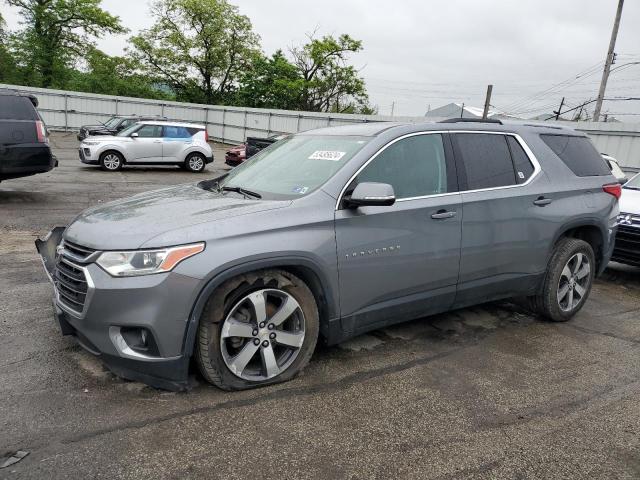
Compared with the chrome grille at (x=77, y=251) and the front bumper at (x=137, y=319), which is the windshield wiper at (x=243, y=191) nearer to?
the front bumper at (x=137, y=319)

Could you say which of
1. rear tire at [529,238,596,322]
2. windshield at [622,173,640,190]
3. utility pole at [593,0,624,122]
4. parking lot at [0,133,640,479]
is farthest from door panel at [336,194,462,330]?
utility pole at [593,0,624,122]

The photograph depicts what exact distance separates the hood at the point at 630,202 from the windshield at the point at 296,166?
464 cm

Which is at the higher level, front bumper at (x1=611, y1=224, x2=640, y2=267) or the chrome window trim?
the chrome window trim

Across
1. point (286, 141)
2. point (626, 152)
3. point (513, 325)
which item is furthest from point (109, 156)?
point (626, 152)

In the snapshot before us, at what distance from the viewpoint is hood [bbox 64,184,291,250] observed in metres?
2.80

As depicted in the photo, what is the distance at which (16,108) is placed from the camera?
8641mm

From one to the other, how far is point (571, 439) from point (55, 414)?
9.36 ft

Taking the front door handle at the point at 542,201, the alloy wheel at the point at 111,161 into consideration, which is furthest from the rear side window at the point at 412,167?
the alloy wheel at the point at 111,161

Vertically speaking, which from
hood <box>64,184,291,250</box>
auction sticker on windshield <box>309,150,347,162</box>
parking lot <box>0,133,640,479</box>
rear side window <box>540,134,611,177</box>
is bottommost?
parking lot <box>0,133,640,479</box>

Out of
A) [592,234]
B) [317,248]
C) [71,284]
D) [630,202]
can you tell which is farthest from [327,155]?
[630,202]

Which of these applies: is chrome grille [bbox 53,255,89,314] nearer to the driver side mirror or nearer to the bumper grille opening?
the bumper grille opening

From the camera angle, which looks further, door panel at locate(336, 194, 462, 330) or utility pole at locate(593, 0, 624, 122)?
utility pole at locate(593, 0, 624, 122)

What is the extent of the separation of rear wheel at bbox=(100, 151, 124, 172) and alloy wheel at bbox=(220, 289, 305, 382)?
14.2 meters

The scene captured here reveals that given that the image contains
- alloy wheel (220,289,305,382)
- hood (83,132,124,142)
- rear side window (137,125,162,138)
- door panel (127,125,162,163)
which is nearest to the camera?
alloy wheel (220,289,305,382)
